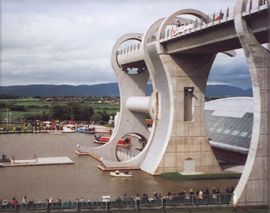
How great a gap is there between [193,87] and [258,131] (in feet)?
52.7

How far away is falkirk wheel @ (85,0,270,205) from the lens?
1188 inches

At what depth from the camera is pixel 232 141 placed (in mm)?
51812

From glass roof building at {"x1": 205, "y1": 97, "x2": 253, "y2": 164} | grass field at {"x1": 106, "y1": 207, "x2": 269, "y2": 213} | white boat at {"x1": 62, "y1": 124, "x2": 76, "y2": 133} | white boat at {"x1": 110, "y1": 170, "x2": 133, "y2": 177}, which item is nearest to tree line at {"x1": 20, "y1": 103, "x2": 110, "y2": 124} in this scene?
white boat at {"x1": 62, "y1": 124, "x2": 76, "y2": 133}

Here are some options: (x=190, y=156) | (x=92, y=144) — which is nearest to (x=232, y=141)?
(x=190, y=156)

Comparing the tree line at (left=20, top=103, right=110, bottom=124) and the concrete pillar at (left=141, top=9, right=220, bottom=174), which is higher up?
the tree line at (left=20, top=103, right=110, bottom=124)

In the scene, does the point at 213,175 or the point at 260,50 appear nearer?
the point at 260,50

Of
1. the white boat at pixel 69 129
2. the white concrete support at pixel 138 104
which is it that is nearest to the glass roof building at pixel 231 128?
the white concrete support at pixel 138 104

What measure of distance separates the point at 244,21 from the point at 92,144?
50.5m

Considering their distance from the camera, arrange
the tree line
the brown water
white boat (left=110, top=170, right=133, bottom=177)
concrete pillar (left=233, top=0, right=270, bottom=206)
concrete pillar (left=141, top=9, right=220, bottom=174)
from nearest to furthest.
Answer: concrete pillar (left=233, top=0, right=270, bottom=206) < the brown water < concrete pillar (left=141, top=9, right=220, bottom=174) < white boat (left=110, top=170, right=133, bottom=177) < the tree line

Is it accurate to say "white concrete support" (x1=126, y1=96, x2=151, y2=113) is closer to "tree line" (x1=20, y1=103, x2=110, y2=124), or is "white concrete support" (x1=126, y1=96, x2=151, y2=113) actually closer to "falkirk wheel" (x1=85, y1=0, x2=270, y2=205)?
"falkirk wheel" (x1=85, y1=0, x2=270, y2=205)

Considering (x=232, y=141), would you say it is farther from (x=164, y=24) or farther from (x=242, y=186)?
(x=242, y=186)

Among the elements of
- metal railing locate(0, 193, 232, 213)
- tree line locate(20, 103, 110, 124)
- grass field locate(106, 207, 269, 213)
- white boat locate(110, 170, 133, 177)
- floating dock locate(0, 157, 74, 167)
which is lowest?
grass field locate(106, 207, 269, 213)

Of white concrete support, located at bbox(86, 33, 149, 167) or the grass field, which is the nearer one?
the grass field

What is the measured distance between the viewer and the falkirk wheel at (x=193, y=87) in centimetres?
3019
